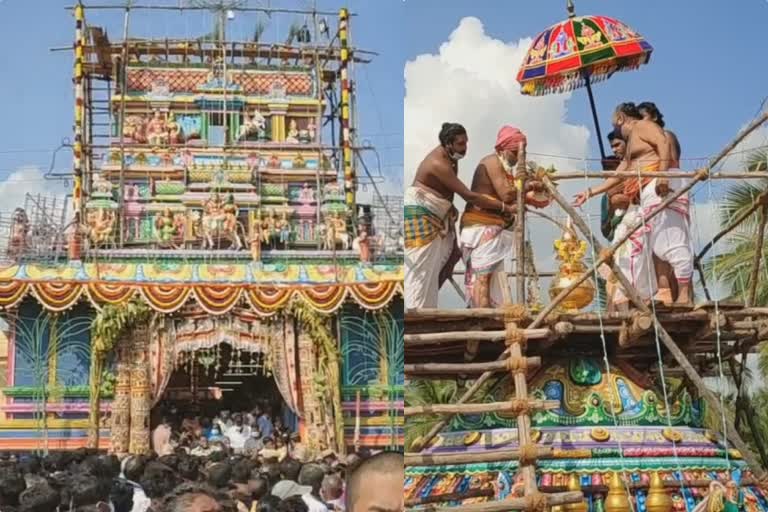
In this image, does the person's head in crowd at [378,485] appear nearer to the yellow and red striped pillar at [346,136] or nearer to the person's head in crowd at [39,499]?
the person's head in crowd at [39,499]

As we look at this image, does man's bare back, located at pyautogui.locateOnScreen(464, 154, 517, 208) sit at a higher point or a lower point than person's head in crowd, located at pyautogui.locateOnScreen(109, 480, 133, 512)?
higher

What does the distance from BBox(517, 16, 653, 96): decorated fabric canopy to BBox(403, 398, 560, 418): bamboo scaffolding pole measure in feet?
2.49

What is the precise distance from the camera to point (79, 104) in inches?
158

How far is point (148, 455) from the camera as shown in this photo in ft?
12.7

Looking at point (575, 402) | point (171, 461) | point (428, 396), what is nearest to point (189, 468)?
point (171, 461)

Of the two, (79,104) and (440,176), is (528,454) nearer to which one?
(440,176)

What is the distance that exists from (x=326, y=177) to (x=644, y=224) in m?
1.75

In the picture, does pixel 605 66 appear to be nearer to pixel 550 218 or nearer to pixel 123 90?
pixel 550 218

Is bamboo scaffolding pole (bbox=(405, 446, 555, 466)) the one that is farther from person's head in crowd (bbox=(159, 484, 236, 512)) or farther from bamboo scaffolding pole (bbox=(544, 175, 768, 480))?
person's head in crowd (bbox=(159, 484, 236, 512))

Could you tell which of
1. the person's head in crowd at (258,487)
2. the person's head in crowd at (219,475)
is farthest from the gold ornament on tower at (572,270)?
the person's head in crowd at (219,475)

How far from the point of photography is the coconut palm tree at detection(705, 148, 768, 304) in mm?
3238

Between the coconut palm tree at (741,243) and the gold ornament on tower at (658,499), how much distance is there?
0.79 m

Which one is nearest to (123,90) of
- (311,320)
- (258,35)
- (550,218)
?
(258,35)

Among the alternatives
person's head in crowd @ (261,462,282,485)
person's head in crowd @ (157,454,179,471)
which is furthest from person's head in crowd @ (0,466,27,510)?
person's head in crowd @ (261,462,282,485)
